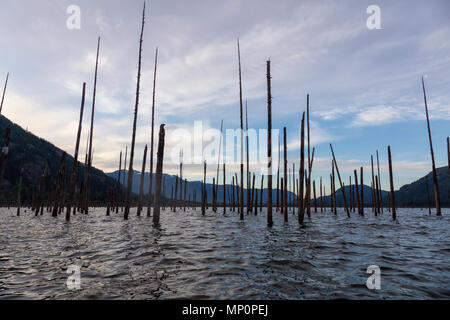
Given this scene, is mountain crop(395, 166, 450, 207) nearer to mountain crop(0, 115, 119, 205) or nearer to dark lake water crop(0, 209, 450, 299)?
mountain crop(0, 115, 119, 205)

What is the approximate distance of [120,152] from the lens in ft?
123

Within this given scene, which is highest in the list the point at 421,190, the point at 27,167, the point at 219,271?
the point at 27,167

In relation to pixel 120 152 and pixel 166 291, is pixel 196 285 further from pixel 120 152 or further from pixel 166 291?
pixel 120 152

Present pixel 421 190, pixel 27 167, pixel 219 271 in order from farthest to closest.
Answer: pixel 421 190
pixel 27 167
pixel 219 271

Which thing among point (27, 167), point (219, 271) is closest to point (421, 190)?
point (219, 271)

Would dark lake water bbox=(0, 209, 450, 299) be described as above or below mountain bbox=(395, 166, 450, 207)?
below

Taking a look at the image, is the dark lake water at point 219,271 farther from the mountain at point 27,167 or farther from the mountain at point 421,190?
the mountain at point 421,190

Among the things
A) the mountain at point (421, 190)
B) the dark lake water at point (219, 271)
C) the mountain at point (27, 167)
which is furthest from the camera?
the mountain at point (421, 190)

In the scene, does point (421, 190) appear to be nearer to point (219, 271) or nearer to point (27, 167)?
point (219, 271)

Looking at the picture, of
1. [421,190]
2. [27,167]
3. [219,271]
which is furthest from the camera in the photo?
[421,190]

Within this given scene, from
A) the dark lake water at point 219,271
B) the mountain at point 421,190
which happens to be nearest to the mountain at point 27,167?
the dark lake water at point 219,271

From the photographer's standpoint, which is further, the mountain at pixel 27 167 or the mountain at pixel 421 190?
the mountain at pixel 421 190

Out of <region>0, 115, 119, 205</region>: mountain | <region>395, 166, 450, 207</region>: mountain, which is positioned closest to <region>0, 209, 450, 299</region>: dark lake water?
<region>0, 115, 119, 205</region>: mountain
